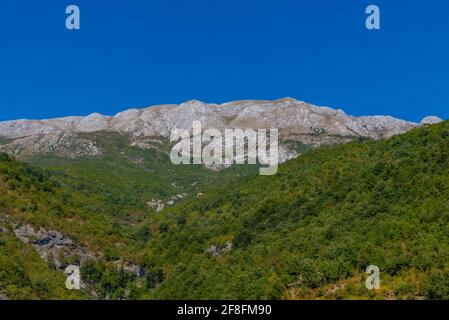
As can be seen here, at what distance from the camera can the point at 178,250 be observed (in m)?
142

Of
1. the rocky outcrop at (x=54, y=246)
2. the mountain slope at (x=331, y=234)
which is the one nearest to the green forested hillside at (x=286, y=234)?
the mountain slope at (x=331, y=234)

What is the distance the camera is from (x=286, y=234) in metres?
113

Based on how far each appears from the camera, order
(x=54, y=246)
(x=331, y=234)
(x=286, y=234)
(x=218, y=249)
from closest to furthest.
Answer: (x=331, y=234), (x=286, y=234), (x=218, y=249), (x=54, y=246)

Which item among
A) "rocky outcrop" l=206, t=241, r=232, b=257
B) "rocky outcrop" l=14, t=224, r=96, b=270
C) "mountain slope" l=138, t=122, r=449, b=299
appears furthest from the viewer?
"rocky outcrop" l=14, t=224, r=96, b=270

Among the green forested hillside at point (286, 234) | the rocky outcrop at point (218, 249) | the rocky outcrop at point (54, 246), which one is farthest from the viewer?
the rocky outcrop at point (54, 246)

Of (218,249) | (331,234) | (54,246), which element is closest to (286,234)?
(331,234)

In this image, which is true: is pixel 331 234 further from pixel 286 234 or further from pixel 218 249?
pixel 218 249

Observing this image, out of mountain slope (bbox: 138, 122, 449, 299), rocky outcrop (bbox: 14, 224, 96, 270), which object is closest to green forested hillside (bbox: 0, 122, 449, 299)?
mountain slope (bbox: 138, 122, 449, 299)

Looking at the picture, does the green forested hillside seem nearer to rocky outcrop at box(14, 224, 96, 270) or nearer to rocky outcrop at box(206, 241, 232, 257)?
rocky outcrop at box(206, 241, 232, 257)

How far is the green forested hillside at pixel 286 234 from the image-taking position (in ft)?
267

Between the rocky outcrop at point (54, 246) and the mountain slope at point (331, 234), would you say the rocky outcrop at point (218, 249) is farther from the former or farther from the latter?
the rocky outcrop at point (54, 246)

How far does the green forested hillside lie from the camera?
8138 centimetres
